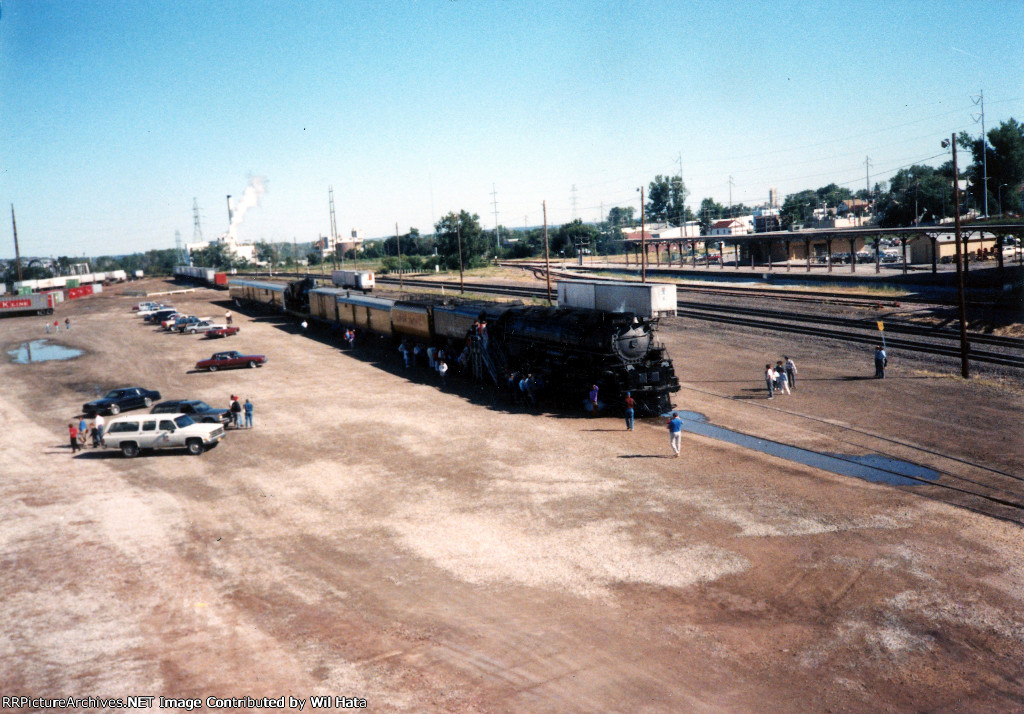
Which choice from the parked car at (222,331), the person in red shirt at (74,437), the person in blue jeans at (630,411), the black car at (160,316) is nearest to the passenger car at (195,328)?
the parked car at (222,331)

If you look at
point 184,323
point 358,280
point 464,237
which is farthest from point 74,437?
point 464,237

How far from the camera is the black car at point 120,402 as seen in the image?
30.5 meters

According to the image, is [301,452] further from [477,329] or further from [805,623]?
[805,623]

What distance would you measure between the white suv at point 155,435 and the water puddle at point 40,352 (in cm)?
2921

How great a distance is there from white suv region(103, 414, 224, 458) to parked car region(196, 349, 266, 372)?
51.8 feet

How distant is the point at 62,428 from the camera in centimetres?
2862

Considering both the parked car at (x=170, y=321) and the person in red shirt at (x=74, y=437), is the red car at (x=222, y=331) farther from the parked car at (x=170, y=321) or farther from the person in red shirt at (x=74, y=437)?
the person in red shirt at (x=74, y=437)

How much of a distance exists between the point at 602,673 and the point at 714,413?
17359 mm

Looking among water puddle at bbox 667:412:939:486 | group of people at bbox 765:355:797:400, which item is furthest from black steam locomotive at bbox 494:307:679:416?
group of people at bbox 765:355:797:400

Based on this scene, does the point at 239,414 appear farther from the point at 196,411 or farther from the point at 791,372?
the point at 791,372

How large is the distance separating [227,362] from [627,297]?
23.7m

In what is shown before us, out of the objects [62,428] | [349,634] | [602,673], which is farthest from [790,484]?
[62,428]

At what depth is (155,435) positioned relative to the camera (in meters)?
23.4

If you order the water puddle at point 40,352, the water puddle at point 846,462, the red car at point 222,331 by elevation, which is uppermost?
the red car at point 222,331
